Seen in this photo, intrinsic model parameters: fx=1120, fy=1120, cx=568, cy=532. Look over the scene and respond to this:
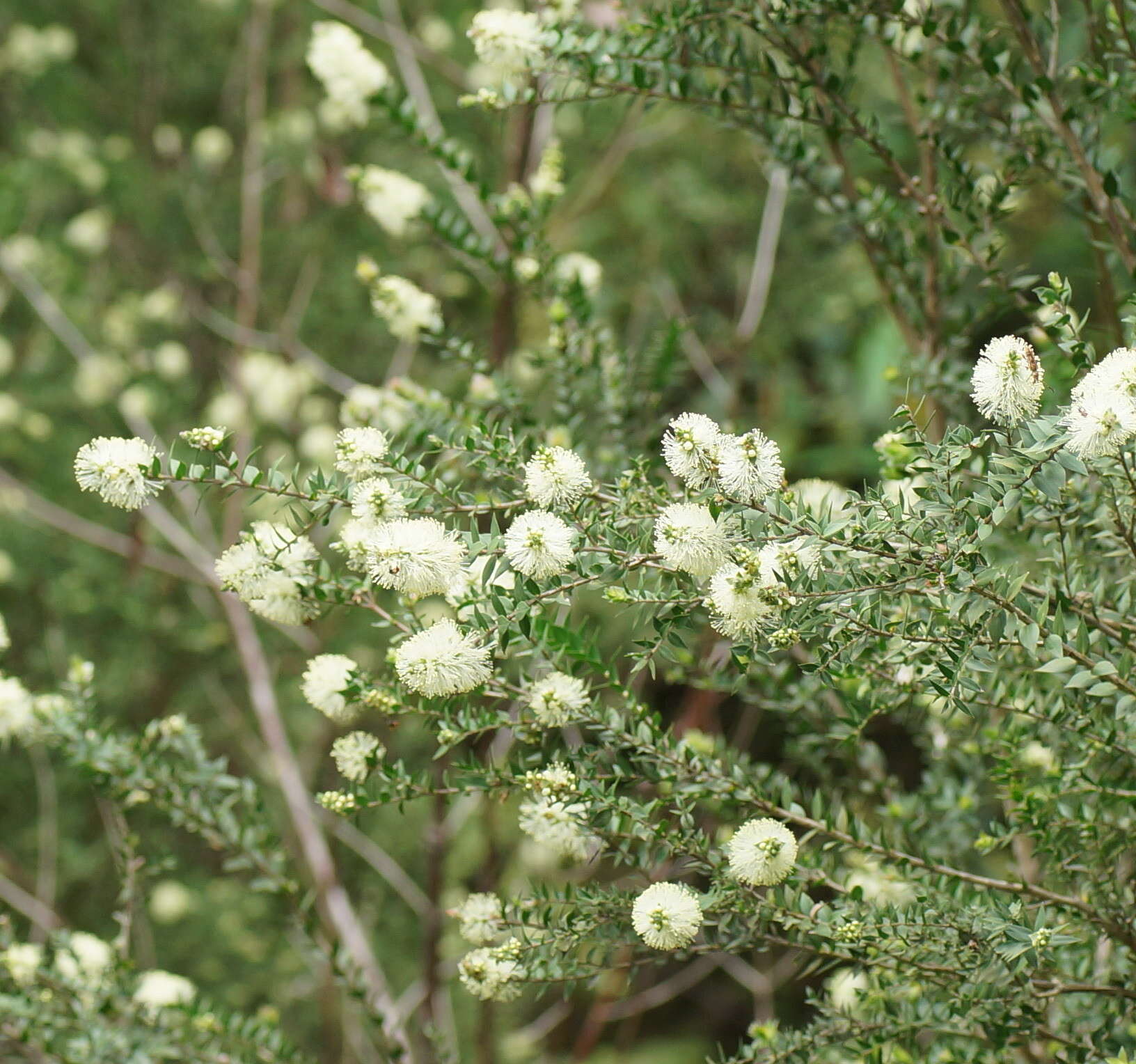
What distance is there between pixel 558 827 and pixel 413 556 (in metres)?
0.23

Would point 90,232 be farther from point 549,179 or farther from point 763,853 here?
point 763,853

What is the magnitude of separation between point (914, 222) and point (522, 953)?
71 centimetres

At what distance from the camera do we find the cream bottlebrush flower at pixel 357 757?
0.75 metres

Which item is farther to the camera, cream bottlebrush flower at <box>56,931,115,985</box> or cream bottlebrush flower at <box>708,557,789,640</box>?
cream bottlebrush flower at <box>56,931,115,985</box>

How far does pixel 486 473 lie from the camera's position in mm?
719

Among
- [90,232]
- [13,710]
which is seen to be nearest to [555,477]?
[13,710]

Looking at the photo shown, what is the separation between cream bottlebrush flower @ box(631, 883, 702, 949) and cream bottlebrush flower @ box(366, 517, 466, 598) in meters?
0.22

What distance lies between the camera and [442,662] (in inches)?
24.3

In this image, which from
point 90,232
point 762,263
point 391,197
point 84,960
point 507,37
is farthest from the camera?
point 90,232

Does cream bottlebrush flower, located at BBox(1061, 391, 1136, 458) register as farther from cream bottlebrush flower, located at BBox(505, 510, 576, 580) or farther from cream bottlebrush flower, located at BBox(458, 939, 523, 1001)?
cream bottlebrush flower, located at BBox(458, 939, 523, 1001)

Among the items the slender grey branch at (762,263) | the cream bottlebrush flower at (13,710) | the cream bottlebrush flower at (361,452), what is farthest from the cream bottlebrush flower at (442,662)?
the slender grey branch at (762,263)

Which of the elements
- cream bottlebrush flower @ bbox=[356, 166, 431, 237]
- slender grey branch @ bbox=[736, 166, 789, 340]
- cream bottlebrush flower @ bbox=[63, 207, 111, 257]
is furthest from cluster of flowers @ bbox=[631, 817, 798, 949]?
cream bottlebrush flower @ bbox=[63, 207, 111, 257]

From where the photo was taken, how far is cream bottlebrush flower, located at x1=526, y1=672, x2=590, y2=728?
686 mm

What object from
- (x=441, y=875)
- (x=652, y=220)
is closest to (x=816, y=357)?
(x=652, y=220)
